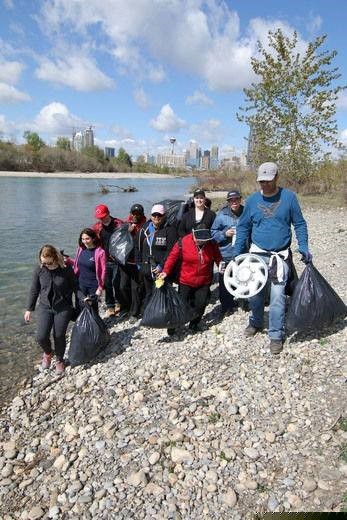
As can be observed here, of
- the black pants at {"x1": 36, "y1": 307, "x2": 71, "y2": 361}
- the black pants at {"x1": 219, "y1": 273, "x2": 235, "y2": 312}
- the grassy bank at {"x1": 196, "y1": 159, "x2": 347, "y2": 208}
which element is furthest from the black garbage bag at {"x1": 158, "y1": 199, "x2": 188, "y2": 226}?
the grassy bank at {"x1": 196, "y1": 159, "x2": 347, "y2": 208}

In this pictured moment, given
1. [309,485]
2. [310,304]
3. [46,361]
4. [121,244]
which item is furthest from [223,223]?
[309,485]

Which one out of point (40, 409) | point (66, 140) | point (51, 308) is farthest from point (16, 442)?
point (66, 140)

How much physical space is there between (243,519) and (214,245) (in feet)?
10.9

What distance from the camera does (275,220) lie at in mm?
4324

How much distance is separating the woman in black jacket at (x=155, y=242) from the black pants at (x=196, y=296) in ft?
1.48

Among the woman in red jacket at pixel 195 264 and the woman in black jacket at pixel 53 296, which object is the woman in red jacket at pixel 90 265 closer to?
the woman in black jacket at pixel 53 296

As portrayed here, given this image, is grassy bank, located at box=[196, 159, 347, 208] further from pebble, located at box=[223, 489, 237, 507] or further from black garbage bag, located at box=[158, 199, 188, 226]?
pebble, located at box=[223, 489, 237, 507]

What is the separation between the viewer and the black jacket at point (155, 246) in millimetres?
5609

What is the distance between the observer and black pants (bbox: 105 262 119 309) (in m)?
6.51

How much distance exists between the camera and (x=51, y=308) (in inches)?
199

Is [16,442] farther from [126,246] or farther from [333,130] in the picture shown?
[333,130]

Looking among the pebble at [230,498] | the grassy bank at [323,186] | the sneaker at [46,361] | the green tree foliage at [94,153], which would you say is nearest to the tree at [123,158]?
the green tree foliage at [94,153]

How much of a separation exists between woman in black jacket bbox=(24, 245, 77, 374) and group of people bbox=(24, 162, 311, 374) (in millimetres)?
12

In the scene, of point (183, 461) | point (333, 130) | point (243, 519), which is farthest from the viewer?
point (333, 130)
